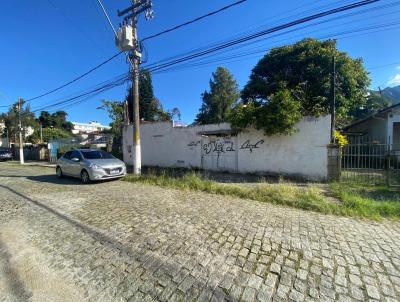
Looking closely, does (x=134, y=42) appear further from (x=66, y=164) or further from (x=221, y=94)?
(x=221, y=94)

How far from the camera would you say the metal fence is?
311 inches

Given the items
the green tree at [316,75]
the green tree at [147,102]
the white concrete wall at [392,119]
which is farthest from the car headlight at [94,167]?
the green tree at [147,102]

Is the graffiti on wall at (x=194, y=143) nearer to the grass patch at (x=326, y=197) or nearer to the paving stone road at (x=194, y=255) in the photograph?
the grass patch at (x=326, y=197)

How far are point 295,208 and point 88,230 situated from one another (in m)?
4.76

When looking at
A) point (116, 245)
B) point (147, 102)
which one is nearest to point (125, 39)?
point (116, 245)

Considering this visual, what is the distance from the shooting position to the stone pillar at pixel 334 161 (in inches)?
345

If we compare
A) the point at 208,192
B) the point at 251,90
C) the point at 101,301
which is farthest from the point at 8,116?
the point at 101,301

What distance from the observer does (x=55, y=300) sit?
231 centimetres

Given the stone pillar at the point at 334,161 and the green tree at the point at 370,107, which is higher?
the green tree at the point at 370,107

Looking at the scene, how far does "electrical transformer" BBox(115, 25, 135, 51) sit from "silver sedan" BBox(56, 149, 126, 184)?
206 inches

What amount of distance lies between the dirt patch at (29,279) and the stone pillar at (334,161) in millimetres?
9430

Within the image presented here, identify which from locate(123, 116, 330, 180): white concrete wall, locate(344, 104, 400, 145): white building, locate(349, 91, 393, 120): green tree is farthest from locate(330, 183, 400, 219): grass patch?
locate(349, 91, 393, 120): green tree

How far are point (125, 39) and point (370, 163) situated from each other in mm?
11786

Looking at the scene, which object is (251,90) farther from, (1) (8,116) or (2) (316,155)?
(1) (8,116)
